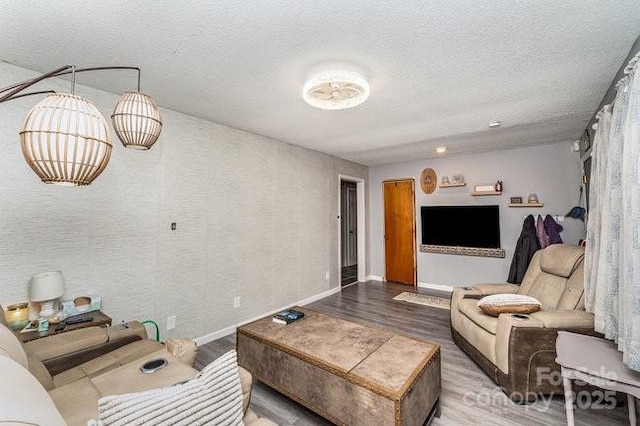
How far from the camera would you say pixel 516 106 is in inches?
108

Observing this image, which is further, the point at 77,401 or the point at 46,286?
the point at 46,286

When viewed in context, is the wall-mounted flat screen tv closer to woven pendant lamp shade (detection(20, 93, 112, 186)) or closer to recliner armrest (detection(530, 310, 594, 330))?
recliner armrest (detection(530, 310, 594, 330))

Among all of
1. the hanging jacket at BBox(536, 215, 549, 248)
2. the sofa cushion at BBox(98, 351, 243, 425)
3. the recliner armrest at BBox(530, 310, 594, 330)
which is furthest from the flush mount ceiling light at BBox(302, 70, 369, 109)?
the hanging jacket at BBox(536, 215, 549, 248)

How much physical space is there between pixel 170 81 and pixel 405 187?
443 cm

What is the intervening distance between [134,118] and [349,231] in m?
4.65

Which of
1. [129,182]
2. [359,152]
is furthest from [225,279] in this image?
[359,152]

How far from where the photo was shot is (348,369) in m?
1.65

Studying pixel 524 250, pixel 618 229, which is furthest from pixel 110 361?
pixel 524 250

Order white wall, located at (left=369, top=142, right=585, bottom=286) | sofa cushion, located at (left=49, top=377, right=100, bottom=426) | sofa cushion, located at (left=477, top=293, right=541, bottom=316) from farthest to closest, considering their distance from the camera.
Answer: white wall, located at (left=369, top=142, right=585, bottom=286)
sofa cushion, located at (left=477, top=293, right=541, bottom=316)
sofa cushion, located at (left=49, top=377, right=100, bottom=426)

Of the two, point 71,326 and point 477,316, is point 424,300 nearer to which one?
point 477,316

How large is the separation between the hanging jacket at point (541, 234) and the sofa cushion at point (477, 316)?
1976 mm

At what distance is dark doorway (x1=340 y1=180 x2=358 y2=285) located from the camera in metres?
5.50

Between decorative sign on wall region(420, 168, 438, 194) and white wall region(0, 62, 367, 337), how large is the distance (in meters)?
2.18

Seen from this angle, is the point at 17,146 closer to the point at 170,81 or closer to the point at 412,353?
the point at 170,81
